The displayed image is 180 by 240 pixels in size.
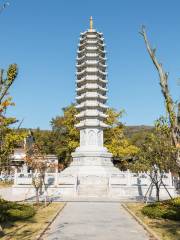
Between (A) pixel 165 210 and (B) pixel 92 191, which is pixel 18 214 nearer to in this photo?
(A) pixel 165 210

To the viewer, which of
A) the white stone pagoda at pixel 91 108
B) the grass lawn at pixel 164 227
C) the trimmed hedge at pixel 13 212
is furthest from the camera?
the white stone pagoda at pixel 91 108

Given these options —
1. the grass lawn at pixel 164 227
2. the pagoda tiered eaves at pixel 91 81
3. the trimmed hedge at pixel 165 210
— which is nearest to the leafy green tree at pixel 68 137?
the pagoda tiered eaves at pixel 91 81

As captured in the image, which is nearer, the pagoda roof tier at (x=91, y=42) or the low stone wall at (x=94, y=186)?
the low stone wall at (x=94, y=186)

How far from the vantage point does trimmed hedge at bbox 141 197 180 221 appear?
54.1 feet

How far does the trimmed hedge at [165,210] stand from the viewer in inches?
649

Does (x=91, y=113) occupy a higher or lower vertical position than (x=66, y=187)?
higher

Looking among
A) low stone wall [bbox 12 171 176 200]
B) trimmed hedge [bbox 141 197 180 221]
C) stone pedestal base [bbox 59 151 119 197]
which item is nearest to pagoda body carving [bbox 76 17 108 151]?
stone pedestal base [bbox 59 151 119 197]

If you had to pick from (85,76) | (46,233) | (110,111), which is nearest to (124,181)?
(85,76)

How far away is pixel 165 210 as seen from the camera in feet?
57.0

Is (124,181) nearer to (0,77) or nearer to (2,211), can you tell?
(2,211)

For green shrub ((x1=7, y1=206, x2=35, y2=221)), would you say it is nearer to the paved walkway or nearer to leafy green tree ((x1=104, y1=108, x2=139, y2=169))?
the paved walkway

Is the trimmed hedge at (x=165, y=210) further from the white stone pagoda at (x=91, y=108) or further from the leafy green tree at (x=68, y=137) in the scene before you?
the leafy green tree at (x=68, y=137)

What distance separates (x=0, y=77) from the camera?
41.9 ft

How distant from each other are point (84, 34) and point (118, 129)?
16.6m
